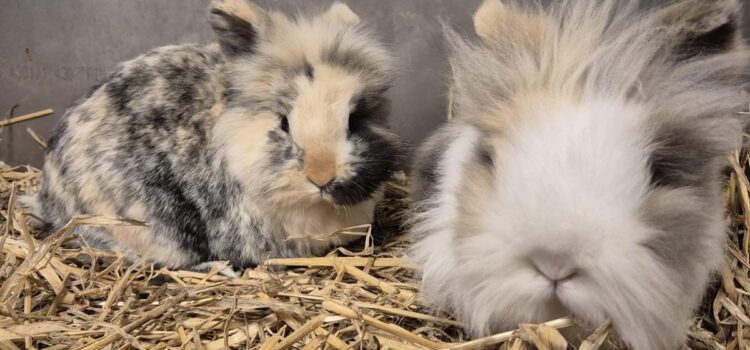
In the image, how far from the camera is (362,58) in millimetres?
1555

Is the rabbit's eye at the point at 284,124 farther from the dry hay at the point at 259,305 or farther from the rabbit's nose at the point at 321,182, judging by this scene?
the dry hay at the point at 259,305

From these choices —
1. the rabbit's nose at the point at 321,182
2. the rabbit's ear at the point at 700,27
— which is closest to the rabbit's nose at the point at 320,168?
the rabbit's nose at the point at 321,182

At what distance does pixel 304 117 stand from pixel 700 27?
0.78m

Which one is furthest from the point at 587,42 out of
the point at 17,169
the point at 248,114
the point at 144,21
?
the point at 17,169

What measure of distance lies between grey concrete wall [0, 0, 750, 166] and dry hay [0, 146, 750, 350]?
636mm

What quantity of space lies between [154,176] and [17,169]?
0.99 m

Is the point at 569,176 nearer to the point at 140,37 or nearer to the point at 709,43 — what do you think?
the point at 709,43

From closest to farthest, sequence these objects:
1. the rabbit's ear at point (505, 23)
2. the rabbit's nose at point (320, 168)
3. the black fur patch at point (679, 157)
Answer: the black fur patch at point (679, 157), the rabbit's ear at point (505, 23), the rabbit's nose at point (320, 168)

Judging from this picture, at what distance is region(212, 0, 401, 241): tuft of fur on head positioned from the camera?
1438mm

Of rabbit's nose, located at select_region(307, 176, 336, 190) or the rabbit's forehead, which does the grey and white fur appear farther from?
the rabbit's forehead

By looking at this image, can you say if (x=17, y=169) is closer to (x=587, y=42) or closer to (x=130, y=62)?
(x=130, y=62)

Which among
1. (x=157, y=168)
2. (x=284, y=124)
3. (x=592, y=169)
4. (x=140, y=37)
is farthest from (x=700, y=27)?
(x=140, y=37)

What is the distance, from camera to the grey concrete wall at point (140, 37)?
2008 millimetres

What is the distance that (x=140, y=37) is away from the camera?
2084mm
